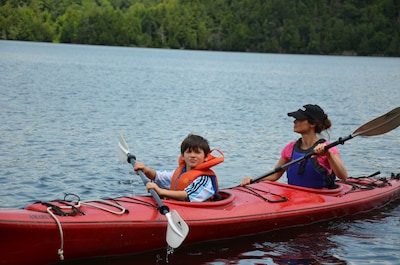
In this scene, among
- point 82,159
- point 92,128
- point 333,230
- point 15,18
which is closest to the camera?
point 333,230

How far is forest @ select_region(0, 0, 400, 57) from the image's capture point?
120250 mm

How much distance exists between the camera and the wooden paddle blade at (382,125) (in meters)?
8.92

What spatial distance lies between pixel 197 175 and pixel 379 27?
421 feet

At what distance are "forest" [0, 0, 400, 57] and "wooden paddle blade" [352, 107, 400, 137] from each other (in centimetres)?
11117

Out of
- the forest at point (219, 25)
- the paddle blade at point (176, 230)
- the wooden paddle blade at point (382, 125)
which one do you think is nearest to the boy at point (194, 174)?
the paddle blade at point (176, 230)

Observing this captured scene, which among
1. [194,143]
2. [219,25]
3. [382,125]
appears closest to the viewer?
[194,143]

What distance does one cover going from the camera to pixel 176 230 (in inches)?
248

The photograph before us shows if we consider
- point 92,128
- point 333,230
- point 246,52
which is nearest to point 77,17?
point 246,52

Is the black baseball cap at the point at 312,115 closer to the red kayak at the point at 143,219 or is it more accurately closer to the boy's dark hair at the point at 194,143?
the red kayak at the point at 143,219

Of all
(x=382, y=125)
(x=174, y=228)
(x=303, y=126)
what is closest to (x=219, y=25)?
(x=382, y=125)

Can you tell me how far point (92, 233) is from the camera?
6.18 meters

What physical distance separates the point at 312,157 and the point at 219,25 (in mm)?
126136

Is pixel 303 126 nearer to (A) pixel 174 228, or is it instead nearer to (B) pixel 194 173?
(B) pixel 194 173

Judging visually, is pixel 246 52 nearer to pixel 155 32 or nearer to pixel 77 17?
pixel 155 32
